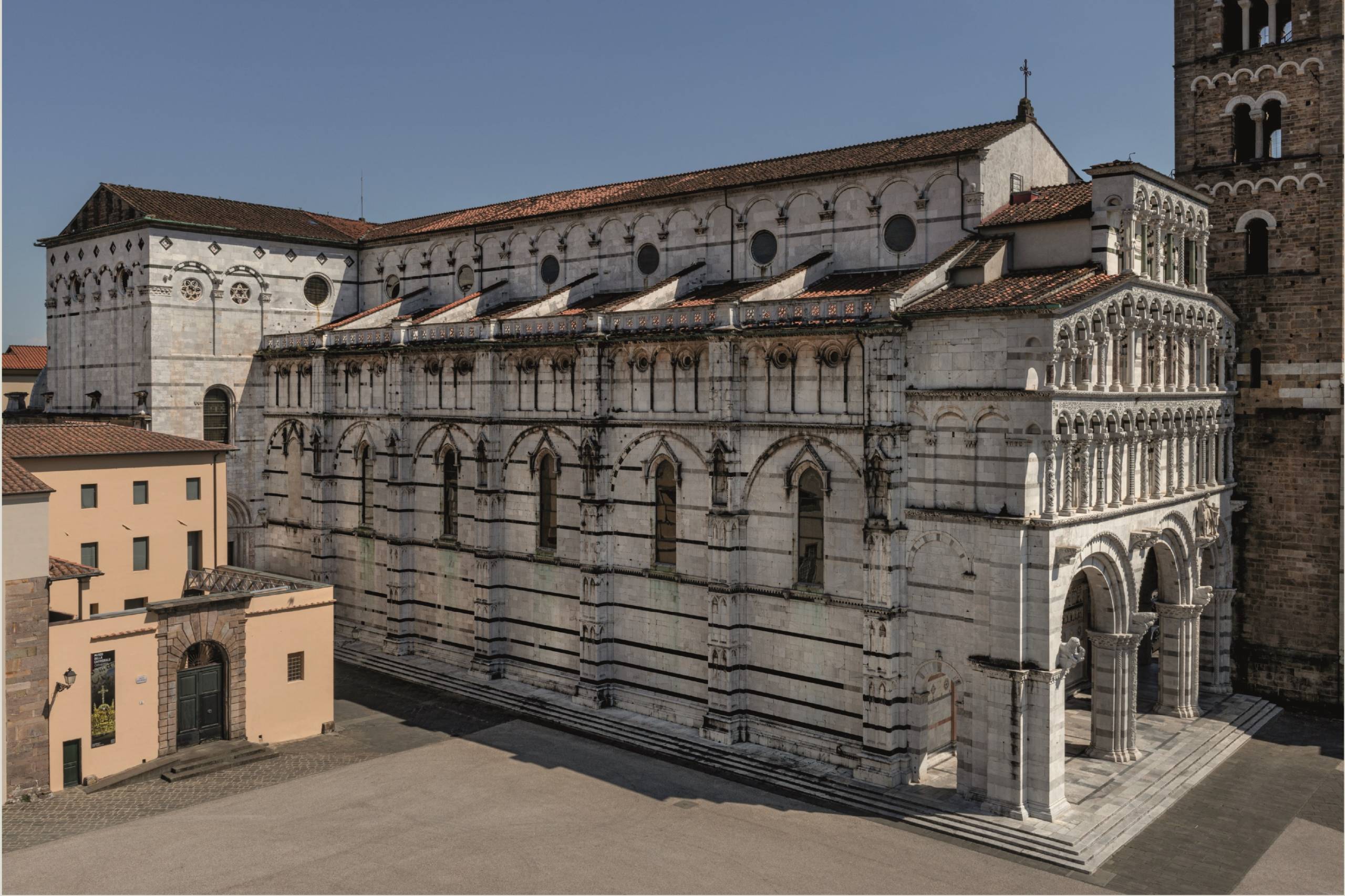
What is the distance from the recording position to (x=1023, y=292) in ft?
80.5

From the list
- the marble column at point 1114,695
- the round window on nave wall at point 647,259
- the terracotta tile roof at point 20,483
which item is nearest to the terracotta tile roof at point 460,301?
the round window on nave wall at point 647,259

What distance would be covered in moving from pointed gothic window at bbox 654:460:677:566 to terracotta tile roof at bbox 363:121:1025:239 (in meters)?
8.92

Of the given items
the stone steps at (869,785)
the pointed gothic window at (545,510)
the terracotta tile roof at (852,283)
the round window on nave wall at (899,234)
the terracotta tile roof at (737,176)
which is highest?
the terracotta tile roof at (737,176)

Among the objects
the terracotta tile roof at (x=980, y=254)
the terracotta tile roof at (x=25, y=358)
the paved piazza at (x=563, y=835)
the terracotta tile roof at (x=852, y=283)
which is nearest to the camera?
the paved piazza at (x=563, y=835)

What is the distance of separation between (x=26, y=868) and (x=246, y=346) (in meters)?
23.9

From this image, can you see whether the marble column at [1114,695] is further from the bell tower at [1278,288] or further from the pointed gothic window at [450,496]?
the pointed gothic window at [450,496]

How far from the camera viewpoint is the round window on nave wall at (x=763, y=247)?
32.2m

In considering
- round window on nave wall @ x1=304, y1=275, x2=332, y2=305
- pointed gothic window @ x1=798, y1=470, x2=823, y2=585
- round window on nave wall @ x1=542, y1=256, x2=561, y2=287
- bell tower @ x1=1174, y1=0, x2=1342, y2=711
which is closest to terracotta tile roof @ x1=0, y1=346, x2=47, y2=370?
round window on nave wall @ x1=304, y1=275, x2=332, y2=305

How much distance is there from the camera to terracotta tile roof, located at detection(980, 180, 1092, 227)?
26672mm

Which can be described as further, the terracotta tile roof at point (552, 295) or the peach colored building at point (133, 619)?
the terracotta tile roof at point (552, 295)

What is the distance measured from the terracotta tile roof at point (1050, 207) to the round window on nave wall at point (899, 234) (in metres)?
2.05

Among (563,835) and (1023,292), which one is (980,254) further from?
(563,835)

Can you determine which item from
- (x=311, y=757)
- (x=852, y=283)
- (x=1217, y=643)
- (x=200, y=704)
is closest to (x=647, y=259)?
(x=852, y=283)

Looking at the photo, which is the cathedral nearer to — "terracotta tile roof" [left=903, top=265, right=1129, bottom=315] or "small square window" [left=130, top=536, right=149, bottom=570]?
"terracotta tile roof" [left=903, top=265, right=1129, bottom=315]
